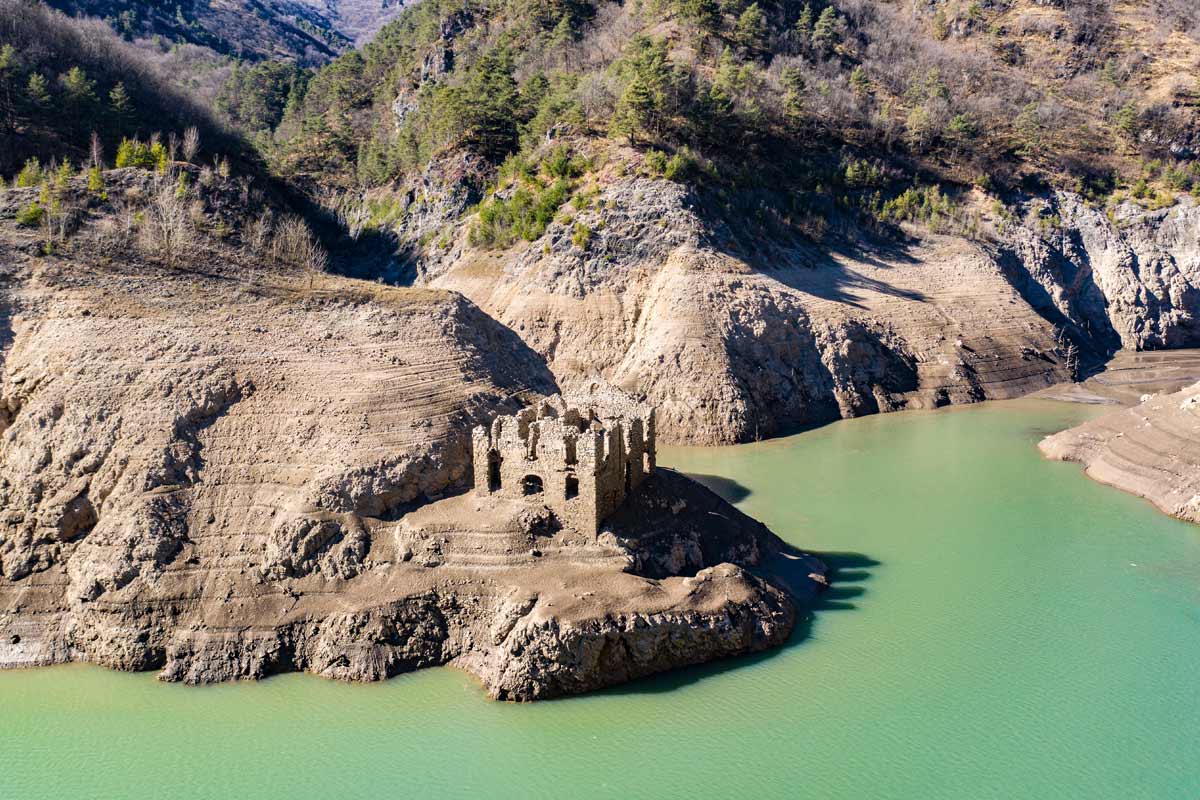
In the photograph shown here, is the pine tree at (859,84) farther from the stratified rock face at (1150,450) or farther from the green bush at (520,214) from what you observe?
→ the stratified rock face at (1150,450)

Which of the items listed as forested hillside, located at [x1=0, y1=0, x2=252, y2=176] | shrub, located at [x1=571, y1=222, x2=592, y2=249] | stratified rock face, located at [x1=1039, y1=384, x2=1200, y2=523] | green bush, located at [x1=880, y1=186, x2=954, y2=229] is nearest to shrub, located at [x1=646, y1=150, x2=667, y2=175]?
shrub, located at [x1=571, y1=222, x2=592, y2=249]

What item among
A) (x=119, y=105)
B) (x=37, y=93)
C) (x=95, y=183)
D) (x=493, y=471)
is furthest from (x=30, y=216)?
(x=119, y=105)

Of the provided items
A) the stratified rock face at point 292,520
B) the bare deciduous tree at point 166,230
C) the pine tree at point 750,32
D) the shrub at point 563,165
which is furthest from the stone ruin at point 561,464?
the pine tree at point 750,32

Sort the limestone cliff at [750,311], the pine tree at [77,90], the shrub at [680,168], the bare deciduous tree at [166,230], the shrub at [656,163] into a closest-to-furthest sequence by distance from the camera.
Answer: the bare deciduous tree at [166,230] < the limestone cliff at [750,311] < the pine tree at [77,90] < the shrub at [680,168] < the shrub at [656,163]

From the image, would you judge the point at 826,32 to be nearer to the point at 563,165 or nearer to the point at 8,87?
the point at 563,165

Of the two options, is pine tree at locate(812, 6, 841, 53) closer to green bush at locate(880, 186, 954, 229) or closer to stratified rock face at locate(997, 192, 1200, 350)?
green bush at locate(880, 186, 954, 229)

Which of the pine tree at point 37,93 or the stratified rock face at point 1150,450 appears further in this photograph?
the pine tree at point 37,93

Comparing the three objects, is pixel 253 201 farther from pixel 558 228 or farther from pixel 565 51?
pixel 565 51

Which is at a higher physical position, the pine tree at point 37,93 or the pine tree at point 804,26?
the pine tree at point 804,26
